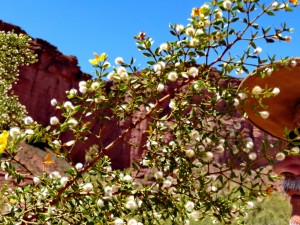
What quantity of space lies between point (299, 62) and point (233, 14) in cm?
123

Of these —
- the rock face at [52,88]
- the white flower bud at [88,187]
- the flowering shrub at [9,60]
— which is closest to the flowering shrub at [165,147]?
the white flower bud at [88,187]

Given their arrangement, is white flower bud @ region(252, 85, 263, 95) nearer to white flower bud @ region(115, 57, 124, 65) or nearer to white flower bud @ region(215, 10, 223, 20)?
white flower bud @ region(215, 10, 223, 20)

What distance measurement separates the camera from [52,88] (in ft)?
169

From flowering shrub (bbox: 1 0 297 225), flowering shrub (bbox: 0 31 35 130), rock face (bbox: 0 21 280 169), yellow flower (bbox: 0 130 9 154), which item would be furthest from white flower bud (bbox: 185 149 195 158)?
rock face (bbox: 0 21 280 169)

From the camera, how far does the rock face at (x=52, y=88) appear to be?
4919 cm

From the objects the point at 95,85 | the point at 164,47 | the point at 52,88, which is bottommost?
the point at 95,85

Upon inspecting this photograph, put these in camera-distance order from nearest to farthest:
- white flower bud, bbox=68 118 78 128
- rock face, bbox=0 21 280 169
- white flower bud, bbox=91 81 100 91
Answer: white flower bud, bbox=68 118 78 128
white flower bud, bbox=91 81 100 91
rock face, bbox=0 21 280 169

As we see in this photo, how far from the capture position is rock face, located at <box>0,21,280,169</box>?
49.2 meters

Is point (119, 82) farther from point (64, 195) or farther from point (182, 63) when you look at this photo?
point (64, 195)

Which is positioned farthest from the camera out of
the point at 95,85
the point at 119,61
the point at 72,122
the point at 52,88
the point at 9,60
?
the point at 52,88

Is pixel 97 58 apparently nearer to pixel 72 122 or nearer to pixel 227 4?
pixel 72 122

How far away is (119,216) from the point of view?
2.54m

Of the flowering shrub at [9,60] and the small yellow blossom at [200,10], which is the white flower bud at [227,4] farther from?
the flowering shrub at [9,60]

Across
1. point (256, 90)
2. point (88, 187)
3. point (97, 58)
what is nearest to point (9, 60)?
point (97, 58)
